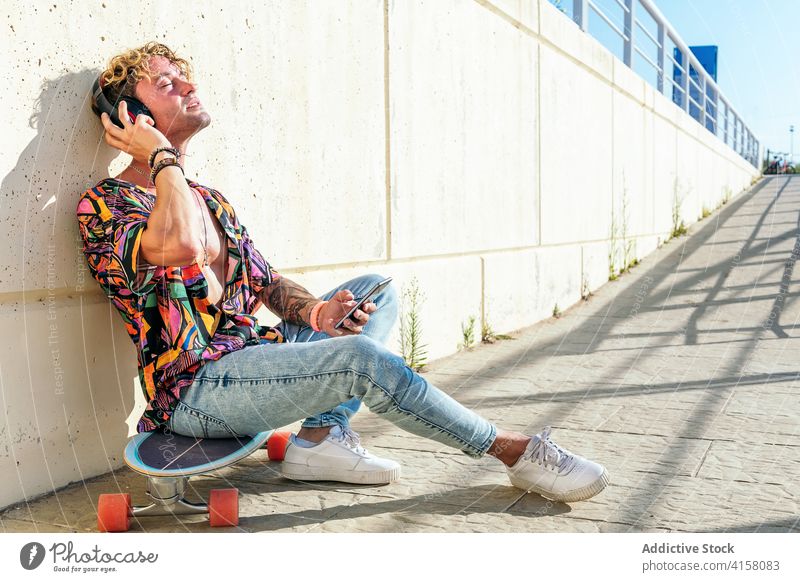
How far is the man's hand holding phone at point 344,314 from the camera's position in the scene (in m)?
2.08

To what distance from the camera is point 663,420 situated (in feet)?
9.24

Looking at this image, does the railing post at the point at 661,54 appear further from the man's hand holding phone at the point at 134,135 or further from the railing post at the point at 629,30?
the man's hand holding phone at the point at 134,135

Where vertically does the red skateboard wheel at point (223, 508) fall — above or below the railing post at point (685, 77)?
below

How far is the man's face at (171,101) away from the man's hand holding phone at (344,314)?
0.53 m

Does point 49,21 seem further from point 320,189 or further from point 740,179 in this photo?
point 740,179

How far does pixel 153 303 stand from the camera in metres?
1.88

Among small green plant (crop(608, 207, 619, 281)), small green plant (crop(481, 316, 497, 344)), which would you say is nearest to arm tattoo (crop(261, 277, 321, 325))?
small green plant (crop(481, 316, 497, 344))

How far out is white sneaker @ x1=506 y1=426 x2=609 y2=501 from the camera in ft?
6.37

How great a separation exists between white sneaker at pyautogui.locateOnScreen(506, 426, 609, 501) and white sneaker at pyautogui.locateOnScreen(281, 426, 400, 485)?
1.10ft

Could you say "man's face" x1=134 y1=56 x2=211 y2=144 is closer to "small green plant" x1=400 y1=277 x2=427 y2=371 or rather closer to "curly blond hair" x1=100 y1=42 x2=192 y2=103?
"curly blond hair" x1=100 y1=42 x2=192 y2=103

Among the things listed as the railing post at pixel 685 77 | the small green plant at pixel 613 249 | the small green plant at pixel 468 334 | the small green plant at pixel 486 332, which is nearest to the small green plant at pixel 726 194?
the railing post at pixel 685 77

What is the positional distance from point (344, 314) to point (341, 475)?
40cm
